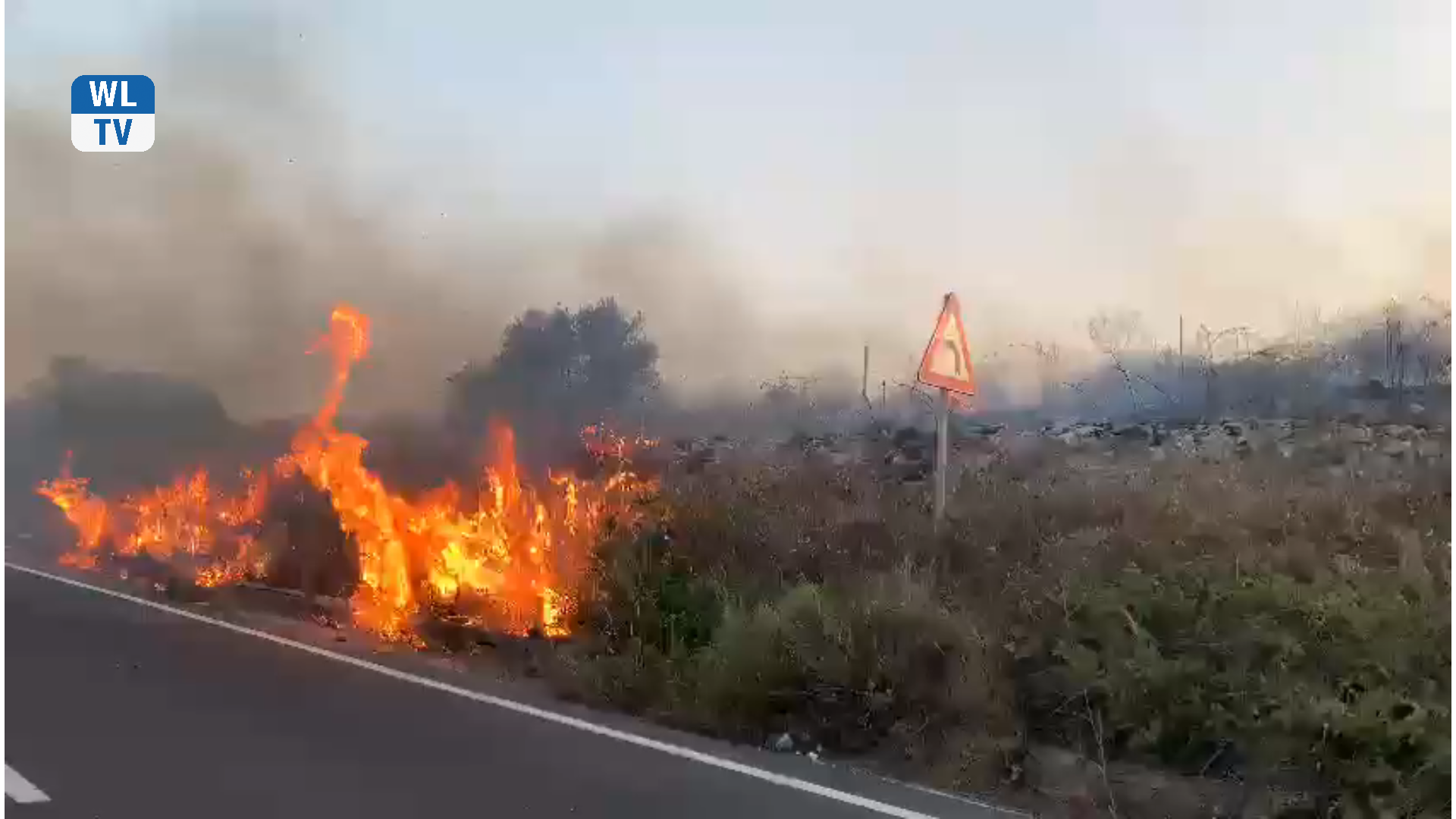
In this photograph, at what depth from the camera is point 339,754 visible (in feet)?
23.4

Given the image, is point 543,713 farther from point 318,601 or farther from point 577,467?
point 318,601

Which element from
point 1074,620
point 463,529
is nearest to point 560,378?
point 463,529

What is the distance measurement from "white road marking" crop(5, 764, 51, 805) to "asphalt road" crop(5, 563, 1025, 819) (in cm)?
2

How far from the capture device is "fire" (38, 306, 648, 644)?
35.8 feet

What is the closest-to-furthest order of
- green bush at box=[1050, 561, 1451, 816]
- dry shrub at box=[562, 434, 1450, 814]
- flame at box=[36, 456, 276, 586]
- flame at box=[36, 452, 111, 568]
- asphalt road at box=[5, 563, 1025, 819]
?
green bush at box=[1050, 561, 1451, 816] < dry shrub at box=[562, 434, 1450, 814] < asphalt road at box=[5, 563, 1025, 819] < flame at box=[36, 452, 111, 568] < flame at box=[36, 456, 276, 586]

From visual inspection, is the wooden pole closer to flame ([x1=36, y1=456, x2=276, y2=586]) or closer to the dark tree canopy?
the dark tree canopy

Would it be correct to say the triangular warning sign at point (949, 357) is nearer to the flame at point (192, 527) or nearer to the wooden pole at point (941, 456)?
the wooden pole at point (941, 456)

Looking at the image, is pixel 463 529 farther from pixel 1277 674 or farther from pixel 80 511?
pixel 1277 674

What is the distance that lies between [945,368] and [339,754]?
5277mm

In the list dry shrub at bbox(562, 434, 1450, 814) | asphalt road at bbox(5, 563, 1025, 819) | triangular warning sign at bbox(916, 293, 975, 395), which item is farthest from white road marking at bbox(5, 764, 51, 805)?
triangular warning sign at bbox(916, 293, 975, 395)

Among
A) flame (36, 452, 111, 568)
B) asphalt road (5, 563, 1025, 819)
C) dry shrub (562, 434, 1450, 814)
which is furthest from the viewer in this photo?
flame (36, 452, 111, 568)

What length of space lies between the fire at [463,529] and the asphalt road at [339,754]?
4.36 feet

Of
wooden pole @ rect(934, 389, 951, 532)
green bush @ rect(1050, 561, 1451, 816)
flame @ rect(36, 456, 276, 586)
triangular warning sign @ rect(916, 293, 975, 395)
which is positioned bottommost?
flame @ rect(36, 456, 276, 586)

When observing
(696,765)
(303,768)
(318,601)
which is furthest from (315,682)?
(318,601)
